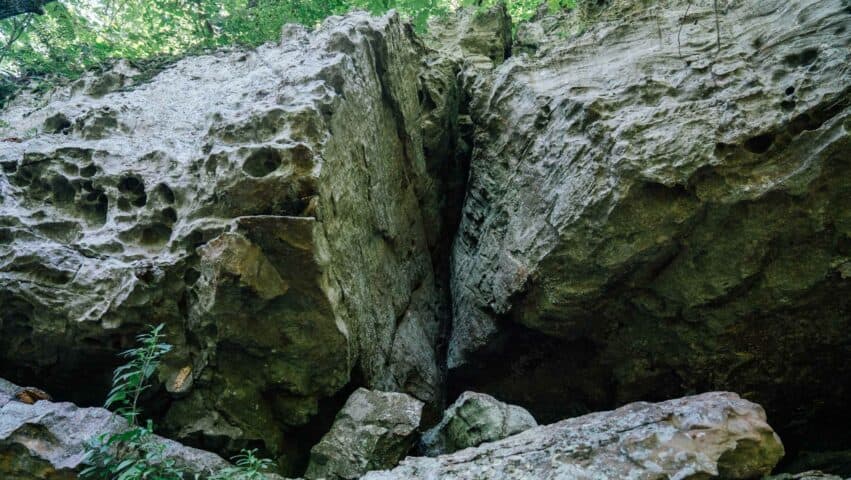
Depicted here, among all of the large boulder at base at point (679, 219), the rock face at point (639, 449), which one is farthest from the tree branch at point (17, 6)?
the rock face at point (639, 449)

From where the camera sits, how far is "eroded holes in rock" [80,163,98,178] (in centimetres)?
565

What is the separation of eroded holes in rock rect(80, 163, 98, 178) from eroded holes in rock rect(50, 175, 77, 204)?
18cm

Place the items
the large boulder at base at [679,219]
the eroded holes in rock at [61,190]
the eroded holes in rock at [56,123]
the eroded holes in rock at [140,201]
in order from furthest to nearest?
the eroded holes in rock at [56,123] → the eroded holes in rock at [61,190] → the eroded holes in rock at [140,201] → the large boulder at base at [679,219]

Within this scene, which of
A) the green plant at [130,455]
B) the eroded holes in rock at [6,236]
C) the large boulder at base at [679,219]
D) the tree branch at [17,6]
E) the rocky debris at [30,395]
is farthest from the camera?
the tree branch at [17,6]

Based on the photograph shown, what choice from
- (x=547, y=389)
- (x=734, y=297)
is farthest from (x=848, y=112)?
(x=547, y=389)

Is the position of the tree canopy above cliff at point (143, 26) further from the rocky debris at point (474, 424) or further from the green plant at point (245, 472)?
the green plant at point (245, 472)

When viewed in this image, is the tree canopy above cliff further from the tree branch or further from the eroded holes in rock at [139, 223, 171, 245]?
the eroded holes in rock at [139, 223, 171, 245]

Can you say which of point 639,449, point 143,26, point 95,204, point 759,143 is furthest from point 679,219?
point 143,26

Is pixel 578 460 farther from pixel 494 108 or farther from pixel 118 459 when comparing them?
pixel 494 108

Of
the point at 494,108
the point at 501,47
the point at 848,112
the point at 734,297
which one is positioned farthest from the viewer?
the point at 501,47

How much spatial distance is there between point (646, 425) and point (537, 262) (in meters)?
2.34

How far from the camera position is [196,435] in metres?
4.91

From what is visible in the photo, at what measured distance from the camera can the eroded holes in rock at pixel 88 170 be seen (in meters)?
5.65

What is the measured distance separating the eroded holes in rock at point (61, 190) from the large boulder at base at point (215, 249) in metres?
0.02
